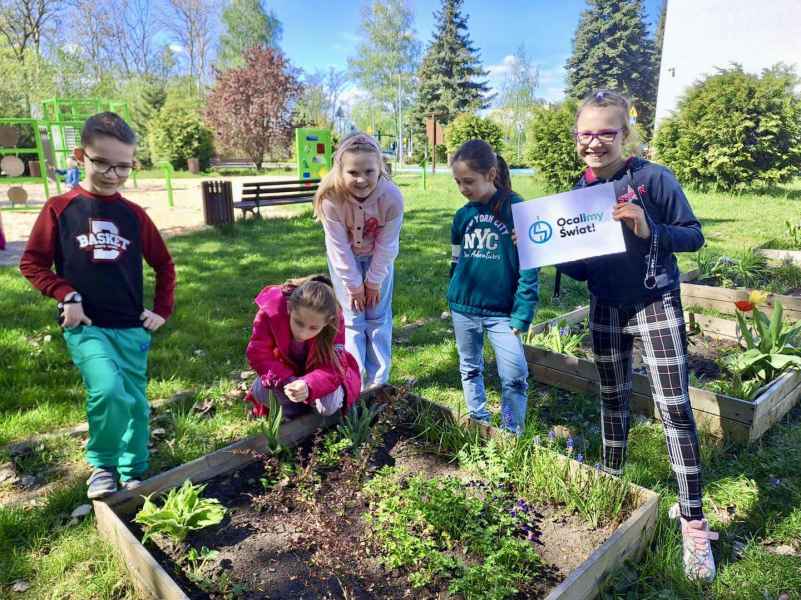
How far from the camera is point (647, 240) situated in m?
2.19

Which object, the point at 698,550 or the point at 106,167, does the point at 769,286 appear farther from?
the point at 106,167

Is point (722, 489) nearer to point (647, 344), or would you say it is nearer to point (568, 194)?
point (647, 344)

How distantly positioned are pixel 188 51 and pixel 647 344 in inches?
1946

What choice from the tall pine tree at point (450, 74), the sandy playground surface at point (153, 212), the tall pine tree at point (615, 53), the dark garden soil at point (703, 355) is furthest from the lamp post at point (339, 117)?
the dark garden soil at point (703, 355)

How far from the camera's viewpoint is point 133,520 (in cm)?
229

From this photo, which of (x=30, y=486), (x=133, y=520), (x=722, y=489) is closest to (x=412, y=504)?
(x=133, y=520)

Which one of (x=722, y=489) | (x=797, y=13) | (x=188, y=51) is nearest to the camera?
(x=722, y=489)

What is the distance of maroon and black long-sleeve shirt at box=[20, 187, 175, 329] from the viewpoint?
240 centimetres

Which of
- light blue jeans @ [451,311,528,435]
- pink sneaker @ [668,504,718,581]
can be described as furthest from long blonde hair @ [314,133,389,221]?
pink sneaker @ [668,504,718,581]

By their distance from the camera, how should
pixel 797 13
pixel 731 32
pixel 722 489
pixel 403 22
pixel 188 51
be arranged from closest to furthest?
pixel 722 489 → pixel 797 13 → pixel 731 32 → pixel 188 51 → pixel 403 22

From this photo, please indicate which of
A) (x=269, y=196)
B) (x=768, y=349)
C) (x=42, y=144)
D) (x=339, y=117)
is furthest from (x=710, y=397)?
(x=339, y=117)

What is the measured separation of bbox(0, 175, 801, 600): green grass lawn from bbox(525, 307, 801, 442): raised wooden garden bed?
0.29 feet

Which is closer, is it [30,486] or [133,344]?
[133,344]

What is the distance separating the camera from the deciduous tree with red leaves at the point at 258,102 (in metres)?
30.2
